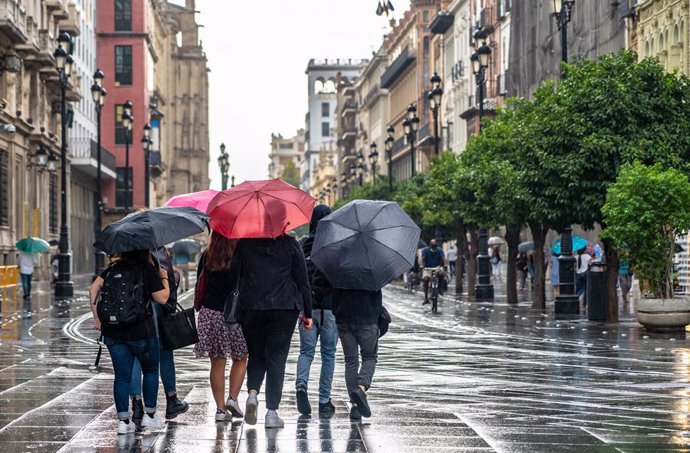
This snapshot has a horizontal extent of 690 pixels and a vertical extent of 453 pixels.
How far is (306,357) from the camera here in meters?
12.9

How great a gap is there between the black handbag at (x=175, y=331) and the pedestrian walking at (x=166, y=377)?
0.25 feet

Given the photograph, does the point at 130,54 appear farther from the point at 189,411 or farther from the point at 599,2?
the point at 189,411

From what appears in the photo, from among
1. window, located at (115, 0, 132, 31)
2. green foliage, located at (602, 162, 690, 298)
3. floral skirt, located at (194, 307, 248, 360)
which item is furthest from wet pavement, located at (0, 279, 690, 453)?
window, located at (115, 0, 132, 31)

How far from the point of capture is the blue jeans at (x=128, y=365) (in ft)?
37.0

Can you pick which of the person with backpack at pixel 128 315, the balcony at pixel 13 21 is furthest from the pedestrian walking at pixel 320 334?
the balcony at pixel 13 21

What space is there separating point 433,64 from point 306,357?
9045cm

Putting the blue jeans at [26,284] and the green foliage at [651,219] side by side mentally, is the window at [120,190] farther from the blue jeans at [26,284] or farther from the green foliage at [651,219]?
the green foliage at [651,219]

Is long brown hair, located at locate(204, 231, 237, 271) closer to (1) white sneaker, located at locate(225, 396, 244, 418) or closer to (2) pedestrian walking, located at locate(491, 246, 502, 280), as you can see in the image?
(1) white sneaker, located at locate(225, 396, 244, 418)

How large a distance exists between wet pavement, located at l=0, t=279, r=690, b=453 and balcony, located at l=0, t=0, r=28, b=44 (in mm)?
31271

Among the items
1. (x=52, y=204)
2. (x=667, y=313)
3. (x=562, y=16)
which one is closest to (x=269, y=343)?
(x=667, y=313)

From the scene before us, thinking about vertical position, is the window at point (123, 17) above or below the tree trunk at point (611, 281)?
above

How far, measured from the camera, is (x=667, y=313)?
79.5 feet

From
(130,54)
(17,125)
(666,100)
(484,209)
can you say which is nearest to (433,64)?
(130,54)

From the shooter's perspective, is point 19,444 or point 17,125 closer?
point 19,444
